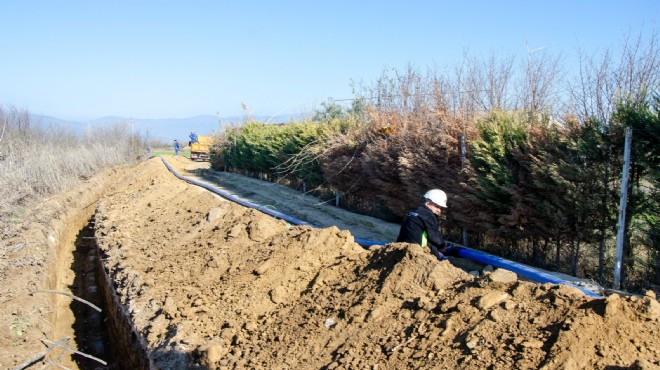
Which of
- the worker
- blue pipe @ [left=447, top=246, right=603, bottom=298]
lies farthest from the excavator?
the worker

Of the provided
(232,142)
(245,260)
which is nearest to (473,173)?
(245,260)

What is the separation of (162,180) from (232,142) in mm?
9708

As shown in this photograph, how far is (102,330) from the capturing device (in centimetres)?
976

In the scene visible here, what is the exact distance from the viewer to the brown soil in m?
3.80

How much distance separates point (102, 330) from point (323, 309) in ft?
19.4

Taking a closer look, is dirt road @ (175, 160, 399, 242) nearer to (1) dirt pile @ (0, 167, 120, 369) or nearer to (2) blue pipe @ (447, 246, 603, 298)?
(2) blue pipe @ (447, 246, 603, 298)

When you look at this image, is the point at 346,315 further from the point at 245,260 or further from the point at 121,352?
the point at 121,352

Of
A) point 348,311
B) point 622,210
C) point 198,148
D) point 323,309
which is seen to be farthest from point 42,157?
point 622,210

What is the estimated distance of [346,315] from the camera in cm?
518

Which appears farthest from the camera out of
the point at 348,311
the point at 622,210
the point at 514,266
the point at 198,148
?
the point at 198,148

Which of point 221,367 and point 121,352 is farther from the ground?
point 221,367

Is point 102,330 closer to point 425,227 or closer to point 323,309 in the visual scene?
point 323,309

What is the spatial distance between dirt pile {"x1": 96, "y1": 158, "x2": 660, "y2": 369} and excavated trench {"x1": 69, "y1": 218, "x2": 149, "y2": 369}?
0.34 metres

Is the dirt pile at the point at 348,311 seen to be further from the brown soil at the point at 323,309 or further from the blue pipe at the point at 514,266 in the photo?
the blue pipe at the point at 514,266
